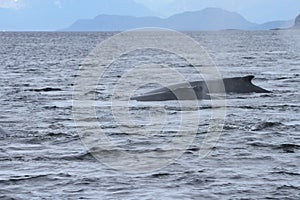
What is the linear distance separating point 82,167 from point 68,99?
1208 centimetres

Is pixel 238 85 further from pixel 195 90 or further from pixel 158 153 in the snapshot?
pixel 158 153

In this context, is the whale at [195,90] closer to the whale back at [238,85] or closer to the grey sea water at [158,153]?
the whale back at [238,85]

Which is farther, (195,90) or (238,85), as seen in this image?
(238,85)

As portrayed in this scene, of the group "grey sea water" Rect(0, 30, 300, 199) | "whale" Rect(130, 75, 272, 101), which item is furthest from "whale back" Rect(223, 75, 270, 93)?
"grey sea water" Rect(0, 30, 300, 199)

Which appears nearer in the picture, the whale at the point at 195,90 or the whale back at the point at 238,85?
the whale at the point at 195,90

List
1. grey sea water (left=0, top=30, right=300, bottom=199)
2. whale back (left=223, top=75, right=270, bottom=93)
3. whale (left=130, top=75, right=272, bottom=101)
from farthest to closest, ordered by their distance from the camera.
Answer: whale back (left=223, top=75, right=270, bottom=93)
whale (left=130, top=75, right=272, bottom=101)
grey sea water (left=0, top=30, right=300, bottom=199)

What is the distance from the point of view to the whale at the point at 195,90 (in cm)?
2238

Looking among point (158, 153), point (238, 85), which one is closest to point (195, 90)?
point (238, 85)

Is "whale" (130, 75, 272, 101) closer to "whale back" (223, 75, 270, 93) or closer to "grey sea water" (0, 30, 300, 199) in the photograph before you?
"whale back" (223, 75, 270, 93)

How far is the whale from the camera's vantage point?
22375 millimetres

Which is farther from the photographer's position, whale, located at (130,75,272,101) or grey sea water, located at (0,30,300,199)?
whale, located at (130,75,272,101)

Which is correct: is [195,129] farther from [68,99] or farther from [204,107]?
[68,99]

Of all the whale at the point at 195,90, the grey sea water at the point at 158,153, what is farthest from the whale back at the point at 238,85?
the grey sea water at the point at 158,153

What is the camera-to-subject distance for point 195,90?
74.7ft
